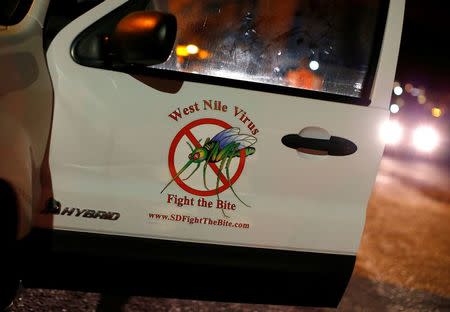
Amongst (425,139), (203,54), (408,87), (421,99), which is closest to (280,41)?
(203,54)

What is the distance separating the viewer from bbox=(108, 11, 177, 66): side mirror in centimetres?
204

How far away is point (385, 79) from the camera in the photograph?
8.28ft

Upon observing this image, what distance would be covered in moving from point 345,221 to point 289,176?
14.6 inches

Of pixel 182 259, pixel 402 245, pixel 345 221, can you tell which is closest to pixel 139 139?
pixel 182 259

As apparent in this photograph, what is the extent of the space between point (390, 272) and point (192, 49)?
10.3 ft

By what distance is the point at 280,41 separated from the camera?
2.49 m

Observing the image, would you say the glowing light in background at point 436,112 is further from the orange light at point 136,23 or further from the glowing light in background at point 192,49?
the orange light at point 136,23

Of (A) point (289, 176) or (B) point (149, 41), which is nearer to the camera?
(B) point (149, 41)

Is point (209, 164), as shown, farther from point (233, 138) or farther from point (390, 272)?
point (390, 272)

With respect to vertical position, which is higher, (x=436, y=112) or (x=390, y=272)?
(x=436, y=112)

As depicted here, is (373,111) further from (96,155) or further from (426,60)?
(426,60)

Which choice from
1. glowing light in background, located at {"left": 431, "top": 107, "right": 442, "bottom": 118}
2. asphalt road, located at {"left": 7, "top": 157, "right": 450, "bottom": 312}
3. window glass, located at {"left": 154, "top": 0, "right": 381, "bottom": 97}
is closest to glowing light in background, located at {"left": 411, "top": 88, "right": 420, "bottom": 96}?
glowing light in background, located at {"left": 431, "top": 107, "right": 442, "bottom": 118}

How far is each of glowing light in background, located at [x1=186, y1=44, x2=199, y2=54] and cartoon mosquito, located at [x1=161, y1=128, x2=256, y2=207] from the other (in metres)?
0.39

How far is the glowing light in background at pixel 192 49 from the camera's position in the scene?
7.83 ft
